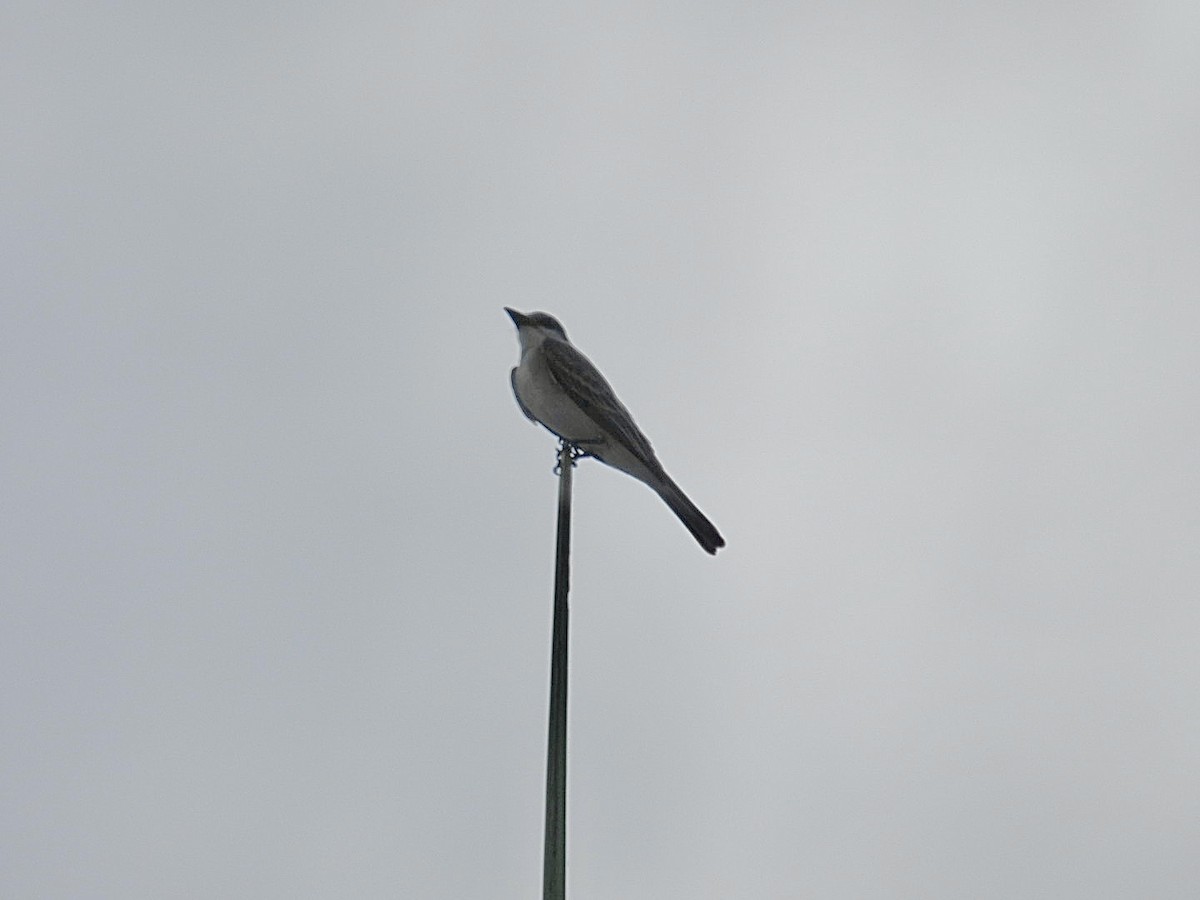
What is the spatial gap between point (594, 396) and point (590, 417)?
0.21 metres

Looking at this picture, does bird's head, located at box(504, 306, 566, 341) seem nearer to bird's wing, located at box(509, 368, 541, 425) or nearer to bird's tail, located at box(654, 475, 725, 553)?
bird's wing, located at box(509, 368, 541, 425)

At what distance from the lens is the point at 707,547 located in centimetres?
967

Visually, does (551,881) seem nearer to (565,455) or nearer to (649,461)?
(565,455)

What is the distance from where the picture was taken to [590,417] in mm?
10055

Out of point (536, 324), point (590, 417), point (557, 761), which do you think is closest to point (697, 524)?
point (590, 417)

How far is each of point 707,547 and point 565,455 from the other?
3.19 metres

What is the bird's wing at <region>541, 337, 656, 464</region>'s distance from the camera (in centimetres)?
998

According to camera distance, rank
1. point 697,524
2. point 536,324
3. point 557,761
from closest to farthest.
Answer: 1. point 557,761
2. point 697,524
3. point 536,324

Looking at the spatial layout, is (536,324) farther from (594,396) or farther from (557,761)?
(557,761)

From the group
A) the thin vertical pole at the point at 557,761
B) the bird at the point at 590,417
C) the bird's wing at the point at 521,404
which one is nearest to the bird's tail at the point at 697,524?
the bird at the point at 590,417

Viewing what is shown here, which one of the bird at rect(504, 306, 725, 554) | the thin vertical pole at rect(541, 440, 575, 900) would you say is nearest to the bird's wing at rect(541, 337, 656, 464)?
the bird at rect(504, 306, 725, 554)

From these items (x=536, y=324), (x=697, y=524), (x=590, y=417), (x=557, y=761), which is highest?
(x=536, y=324)

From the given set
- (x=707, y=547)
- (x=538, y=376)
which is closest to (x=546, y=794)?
(x=707, y=547)

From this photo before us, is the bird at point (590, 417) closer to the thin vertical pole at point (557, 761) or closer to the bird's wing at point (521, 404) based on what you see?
the bird's wing at point (521, 404)
